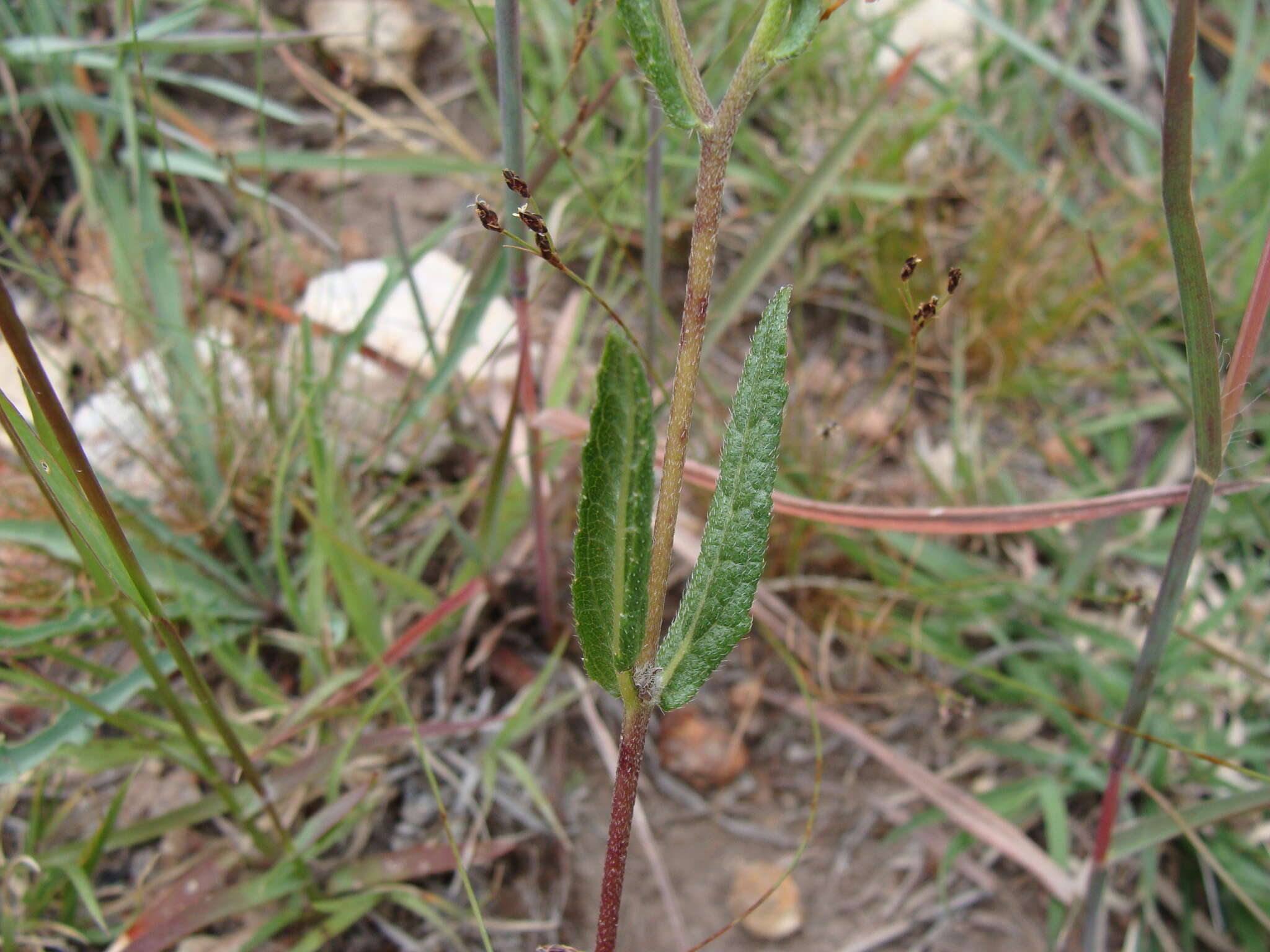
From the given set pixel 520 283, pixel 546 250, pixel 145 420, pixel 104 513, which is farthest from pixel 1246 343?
pixel 145 420

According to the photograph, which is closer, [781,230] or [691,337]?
[691,337]

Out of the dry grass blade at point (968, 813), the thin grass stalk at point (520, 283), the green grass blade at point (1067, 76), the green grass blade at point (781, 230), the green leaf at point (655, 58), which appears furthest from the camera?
the green grass blade at point (1067, 76)

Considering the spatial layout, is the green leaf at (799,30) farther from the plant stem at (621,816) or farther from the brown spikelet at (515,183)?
the plant stem at (621,816)

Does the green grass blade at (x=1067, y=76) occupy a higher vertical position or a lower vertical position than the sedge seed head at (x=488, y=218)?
higher

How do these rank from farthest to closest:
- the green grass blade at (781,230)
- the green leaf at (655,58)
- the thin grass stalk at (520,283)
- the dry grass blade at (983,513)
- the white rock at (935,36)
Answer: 1. the white rock at (935,36)
2. the green grass blade at (781,230)
3. the dry grass blade at (983,513)
4. the thin grass stalk at (520,283)
5. the green leaf at (655,58)

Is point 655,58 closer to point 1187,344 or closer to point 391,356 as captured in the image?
point 1187,344

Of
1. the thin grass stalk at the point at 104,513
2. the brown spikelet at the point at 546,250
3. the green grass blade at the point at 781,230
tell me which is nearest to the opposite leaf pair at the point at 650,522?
the brown spikelet at the point at 546,250
